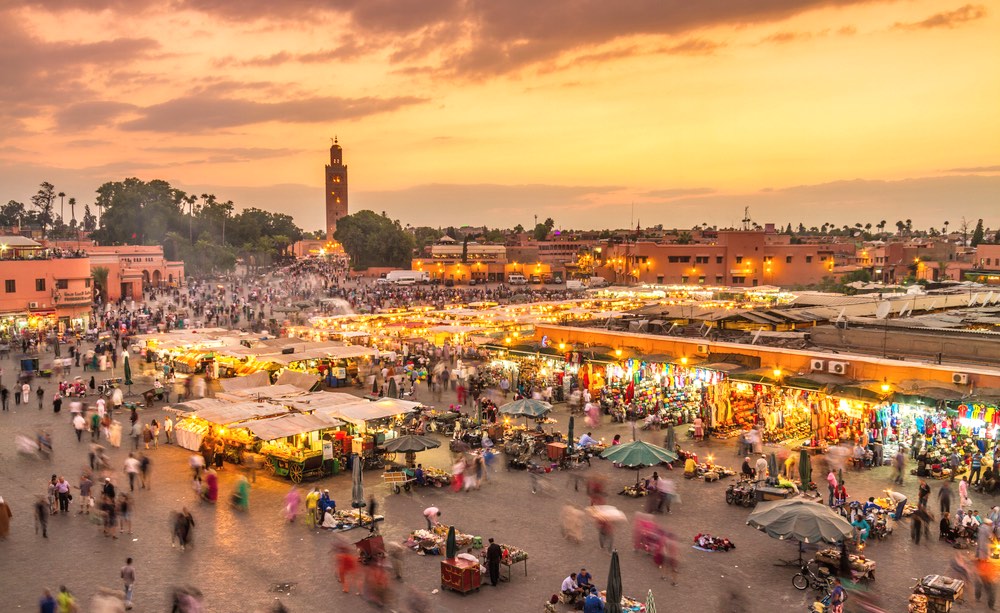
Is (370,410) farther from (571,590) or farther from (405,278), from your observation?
(405,278)

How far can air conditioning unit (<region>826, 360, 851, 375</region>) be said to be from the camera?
758 inches

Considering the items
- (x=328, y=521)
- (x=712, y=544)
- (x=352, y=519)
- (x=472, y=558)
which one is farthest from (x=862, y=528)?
(x=328, y=521)

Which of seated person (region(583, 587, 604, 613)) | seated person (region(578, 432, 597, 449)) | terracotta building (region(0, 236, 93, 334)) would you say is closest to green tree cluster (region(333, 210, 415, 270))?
terracotta building (region(0, 236, 93, 334))

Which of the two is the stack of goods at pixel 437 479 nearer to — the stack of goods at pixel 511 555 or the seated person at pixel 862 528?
the stack of goods at pixel 511 555

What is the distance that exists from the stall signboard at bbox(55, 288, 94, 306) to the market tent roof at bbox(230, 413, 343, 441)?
3201cm

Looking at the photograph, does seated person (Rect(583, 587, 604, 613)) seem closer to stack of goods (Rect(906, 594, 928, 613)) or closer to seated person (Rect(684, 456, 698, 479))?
stack of goods (Rect(906, 594, 928, 613))

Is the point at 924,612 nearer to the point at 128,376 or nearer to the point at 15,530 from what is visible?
the point at 15,530

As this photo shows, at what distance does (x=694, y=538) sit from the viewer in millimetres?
12844

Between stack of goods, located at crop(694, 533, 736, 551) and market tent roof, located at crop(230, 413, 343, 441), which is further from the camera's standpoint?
market tent roof, located at crop(230, 413, 343, 441)

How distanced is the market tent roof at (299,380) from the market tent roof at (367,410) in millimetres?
4195

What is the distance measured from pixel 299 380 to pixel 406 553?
12.1m

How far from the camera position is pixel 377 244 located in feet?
348

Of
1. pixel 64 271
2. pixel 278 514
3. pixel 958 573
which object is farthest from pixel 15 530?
pixel 64 271

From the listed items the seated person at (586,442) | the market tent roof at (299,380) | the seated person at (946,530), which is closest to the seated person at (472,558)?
the seated person at (586,442)
